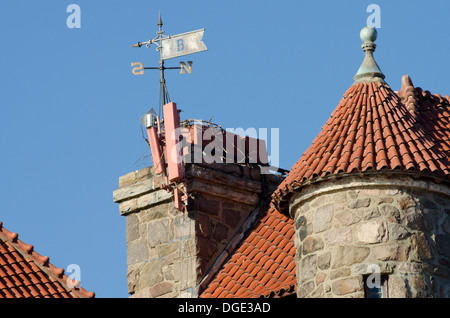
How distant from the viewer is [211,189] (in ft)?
80.0

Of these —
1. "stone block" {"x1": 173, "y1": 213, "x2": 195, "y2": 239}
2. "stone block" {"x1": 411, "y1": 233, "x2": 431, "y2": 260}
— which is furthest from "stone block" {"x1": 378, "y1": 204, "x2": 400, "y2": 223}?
"stone block" {"x1": 173, "y1": 213, "x2": 195, "y2": 239}

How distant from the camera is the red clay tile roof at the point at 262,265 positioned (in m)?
22.6

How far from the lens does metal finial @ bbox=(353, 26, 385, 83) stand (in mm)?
22250

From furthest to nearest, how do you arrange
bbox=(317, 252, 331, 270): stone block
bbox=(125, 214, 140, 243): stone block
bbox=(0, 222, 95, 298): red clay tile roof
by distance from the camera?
bbox=(125, 214, 140, 243): stone block, bbox=(0, 222, 95, 298): red clay tile roof, bbox=(317, 252, 331, 270): stone block

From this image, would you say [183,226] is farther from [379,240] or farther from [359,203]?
[379,240]

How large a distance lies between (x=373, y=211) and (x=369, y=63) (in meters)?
2.94

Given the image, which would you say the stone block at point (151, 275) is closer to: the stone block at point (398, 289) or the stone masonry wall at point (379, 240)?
the stone masonry wall at point (379, 240)

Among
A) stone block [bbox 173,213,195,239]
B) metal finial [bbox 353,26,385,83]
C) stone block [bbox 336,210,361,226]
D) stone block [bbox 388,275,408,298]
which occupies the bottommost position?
stone block [bbox 388,275,408,298]

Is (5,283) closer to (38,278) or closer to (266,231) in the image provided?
(38,278)

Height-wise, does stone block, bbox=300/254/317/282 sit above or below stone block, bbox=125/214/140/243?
below

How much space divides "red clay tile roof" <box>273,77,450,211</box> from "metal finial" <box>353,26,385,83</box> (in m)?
0.10

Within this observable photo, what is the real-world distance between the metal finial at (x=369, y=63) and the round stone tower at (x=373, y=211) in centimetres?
89

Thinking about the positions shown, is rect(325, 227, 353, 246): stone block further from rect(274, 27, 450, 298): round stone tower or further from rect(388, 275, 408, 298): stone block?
rect(388, 275, 408, 298): stone block

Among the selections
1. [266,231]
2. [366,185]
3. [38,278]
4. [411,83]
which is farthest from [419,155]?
[38,278]
